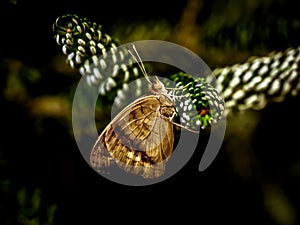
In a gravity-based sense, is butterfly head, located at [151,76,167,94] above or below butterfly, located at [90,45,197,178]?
above

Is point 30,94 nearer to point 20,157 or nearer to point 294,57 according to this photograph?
point 20,157

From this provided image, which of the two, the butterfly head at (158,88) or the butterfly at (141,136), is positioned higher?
the butterfly head at (158,88)

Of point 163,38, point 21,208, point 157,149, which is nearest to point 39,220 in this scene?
point 21,208

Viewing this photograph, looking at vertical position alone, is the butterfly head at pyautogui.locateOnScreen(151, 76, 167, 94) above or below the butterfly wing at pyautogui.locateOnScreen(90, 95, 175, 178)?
above

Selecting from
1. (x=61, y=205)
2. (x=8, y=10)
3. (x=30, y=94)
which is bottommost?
(x=61, y=205)
